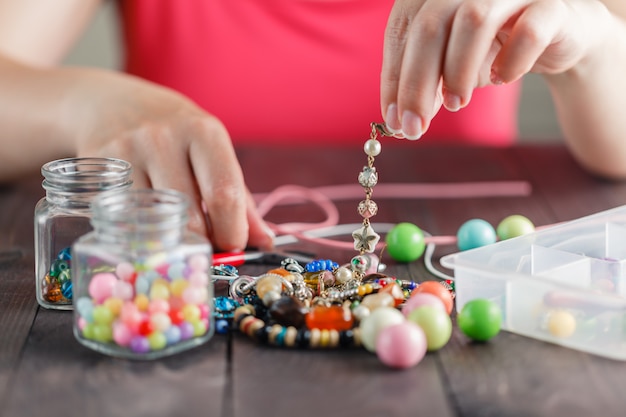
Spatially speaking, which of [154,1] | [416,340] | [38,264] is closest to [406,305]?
[416,340]

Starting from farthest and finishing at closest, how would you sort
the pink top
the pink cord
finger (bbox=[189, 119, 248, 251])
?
the pink top
the pink cord
finger (bbox=[189, 119, 248, 251])

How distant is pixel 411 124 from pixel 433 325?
7.5 inches

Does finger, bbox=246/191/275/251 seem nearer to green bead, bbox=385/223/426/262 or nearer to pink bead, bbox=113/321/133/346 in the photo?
green bead, bbox=385/223/426/262

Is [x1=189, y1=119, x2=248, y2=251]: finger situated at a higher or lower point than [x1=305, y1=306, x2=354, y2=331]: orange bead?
higher

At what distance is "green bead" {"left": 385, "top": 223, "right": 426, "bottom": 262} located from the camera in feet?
2.92

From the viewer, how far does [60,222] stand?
78cm

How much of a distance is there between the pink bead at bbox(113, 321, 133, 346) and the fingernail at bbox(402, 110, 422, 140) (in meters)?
0.30

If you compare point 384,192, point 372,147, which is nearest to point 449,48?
point 372,147

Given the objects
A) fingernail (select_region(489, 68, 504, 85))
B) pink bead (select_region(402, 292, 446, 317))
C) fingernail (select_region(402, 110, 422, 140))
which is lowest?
pink bead (select_region(402, 292, 446, 317))

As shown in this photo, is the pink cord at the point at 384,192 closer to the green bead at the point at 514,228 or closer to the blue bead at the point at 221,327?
the green bead at the point at 514,228

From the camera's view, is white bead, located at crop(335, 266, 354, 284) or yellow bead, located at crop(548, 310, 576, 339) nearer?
yellow bead, located at crop(548, 310, 576, 339)

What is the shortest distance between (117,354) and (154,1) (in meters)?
1.12

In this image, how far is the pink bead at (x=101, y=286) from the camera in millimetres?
646

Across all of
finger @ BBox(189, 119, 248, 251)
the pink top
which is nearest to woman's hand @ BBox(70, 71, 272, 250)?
finger @ BBox(189, 119, 248, 251)
